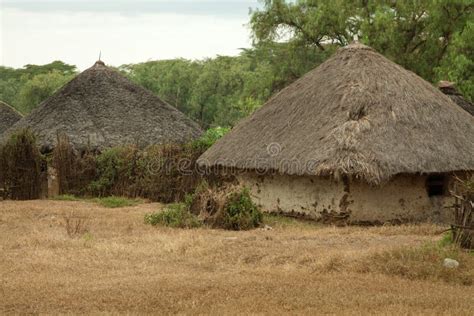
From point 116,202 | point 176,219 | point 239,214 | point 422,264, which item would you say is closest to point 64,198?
point 116,202

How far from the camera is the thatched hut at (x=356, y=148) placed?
1551 cm

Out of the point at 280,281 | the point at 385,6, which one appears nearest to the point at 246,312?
the point at 280,281

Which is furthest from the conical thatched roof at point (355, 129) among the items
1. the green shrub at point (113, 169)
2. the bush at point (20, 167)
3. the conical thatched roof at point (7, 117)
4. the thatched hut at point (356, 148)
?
the conical thatched roof at point (7, 117)

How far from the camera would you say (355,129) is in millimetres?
15766

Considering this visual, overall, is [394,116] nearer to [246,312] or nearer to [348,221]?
[348,221]

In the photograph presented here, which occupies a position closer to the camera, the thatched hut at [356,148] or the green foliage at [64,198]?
the thatched hut at [356,148]

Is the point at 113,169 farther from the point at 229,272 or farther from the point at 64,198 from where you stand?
the point at 229,272

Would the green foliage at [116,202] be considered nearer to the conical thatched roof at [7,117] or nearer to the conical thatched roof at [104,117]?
the conical thatched roof at [104,117]

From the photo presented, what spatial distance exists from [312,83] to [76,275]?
9.96 metres

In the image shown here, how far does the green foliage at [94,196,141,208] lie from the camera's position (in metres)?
20.6

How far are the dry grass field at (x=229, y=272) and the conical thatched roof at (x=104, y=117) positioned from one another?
10.7 metres

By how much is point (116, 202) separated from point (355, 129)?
7.74 metres

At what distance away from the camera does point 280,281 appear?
9188 millimetres

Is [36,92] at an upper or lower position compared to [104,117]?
upper
